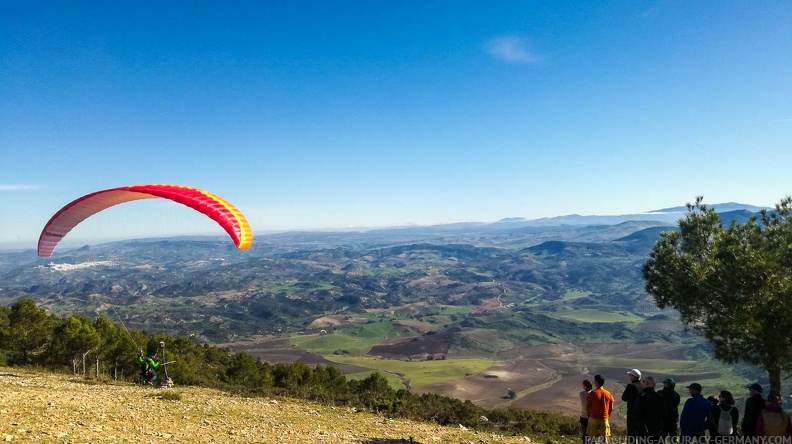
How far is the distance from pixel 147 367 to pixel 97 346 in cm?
1585

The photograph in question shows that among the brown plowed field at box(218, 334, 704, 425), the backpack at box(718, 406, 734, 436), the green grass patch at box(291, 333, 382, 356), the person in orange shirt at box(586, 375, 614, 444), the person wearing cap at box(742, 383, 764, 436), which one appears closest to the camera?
the person wearing cap at box(742, 383, 764, 436)

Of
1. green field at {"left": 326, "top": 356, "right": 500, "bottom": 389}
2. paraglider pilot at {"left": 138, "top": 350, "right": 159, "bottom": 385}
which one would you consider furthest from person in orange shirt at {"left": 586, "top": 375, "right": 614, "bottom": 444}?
green field at {"left": 326, "top": 356, "right": 500, "bottom": 389}

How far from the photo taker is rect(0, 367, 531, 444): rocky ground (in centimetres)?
1196

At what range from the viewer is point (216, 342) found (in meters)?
184

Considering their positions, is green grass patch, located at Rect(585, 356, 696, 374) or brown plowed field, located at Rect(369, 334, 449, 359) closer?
green grass patch, located at Rect(585, 356, 696, 374)

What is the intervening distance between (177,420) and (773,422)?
1718cm

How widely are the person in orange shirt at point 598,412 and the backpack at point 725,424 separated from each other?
2.50 m

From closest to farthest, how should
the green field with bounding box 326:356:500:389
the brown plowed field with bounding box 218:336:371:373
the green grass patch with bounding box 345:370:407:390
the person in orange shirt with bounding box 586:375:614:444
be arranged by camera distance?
the person in orange shirt with bounding box 586:375:614:444 < the green grass patch with bounding box 345:370:407:390 < the green field with bounding box 326:356:500:389 < the brown plowed field with bounding box 218:336:371:373

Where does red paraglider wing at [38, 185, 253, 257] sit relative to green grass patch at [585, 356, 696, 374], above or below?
above

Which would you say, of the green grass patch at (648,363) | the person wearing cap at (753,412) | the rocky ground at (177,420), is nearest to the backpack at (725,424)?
the person wearing cap at (753,412)

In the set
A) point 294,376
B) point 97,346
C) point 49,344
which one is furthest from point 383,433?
point 49,344

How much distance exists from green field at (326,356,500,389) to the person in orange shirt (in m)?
112

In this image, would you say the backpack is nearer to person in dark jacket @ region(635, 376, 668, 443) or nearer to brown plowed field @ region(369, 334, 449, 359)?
person in dark jacket @ region(635, 376, 668, 443)

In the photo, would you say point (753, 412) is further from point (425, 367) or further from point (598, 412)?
point (425, 367)
